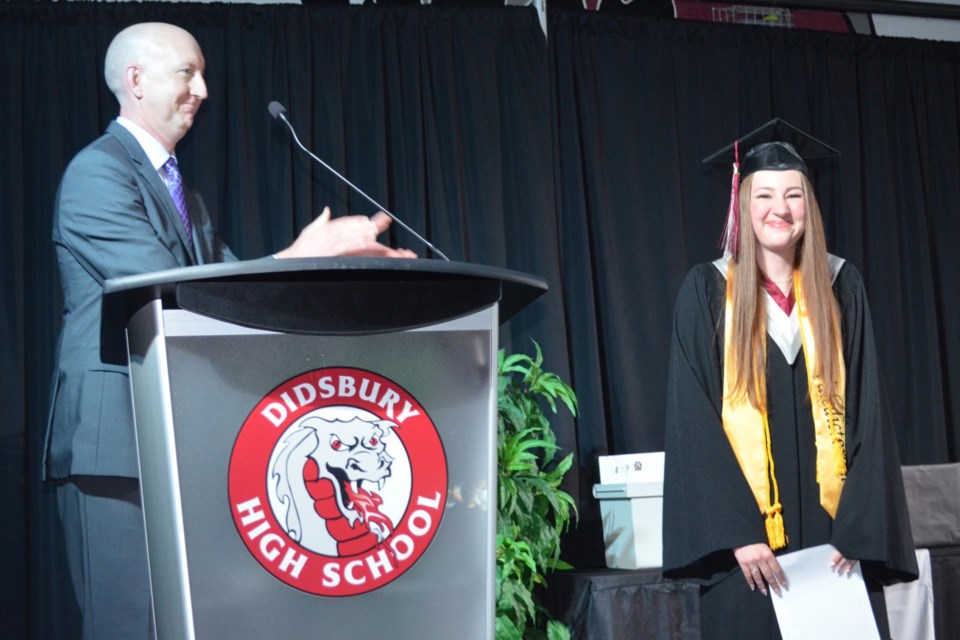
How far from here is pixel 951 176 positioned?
4879 millimetres

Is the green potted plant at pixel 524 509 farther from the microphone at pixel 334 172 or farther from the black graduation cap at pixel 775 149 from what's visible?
the microphone at pixel 334 172

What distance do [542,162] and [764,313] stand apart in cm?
207

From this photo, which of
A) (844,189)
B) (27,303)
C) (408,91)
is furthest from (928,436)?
(27,303)

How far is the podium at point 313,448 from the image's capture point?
1084 mm

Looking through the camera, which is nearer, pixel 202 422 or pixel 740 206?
pixel 202 422

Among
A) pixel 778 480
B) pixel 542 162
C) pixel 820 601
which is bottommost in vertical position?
pixel 820 601

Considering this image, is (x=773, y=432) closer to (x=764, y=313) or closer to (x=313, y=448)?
(x=764, y=313)

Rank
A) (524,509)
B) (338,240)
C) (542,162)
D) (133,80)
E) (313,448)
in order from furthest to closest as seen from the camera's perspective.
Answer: (542,162) < (524,509) < (133,80) < (338,240) < (313,448)

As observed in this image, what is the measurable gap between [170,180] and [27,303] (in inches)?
86.4

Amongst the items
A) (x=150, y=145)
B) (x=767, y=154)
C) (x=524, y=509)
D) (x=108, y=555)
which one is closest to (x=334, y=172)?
(x=150, y=145)

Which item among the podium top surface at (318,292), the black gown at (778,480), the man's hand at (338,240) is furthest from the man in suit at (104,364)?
the black gown at (778,480)

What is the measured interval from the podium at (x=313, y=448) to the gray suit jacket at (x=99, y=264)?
0.87 feet

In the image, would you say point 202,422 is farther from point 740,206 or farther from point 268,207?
point 268,207

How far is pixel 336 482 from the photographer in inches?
44.0
